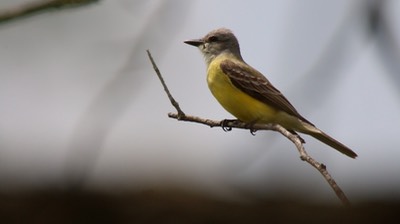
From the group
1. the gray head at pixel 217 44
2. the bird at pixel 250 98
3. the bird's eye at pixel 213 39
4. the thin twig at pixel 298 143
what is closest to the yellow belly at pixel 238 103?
the bird at pixel 250 98

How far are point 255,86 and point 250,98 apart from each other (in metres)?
0.26

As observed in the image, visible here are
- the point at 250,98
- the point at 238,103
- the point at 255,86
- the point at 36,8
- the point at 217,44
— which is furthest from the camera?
the point at 217,44

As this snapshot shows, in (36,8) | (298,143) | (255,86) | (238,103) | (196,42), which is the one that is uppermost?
(196,42)

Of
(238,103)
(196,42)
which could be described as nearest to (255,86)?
(238,103)

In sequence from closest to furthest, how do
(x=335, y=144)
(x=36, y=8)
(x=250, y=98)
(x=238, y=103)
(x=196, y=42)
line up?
(x=36, y=8), (x=335, y=144), (x=238, y=103), (x=250, y=98), (x=196, y=42)

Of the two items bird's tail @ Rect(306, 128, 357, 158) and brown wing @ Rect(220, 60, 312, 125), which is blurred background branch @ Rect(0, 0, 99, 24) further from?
brown wing @ Rect(220, 60, 312, 125)

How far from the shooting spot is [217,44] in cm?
683

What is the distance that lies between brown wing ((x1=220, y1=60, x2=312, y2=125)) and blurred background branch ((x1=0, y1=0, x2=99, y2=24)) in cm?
340

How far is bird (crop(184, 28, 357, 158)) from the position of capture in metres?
5.55

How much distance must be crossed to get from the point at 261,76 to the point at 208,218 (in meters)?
4.73

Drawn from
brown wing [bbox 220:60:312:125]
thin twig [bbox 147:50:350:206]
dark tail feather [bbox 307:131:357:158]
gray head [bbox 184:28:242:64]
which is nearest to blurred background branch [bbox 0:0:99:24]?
thin twig [bbox 147:50:350:206]

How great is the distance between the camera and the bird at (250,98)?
18.2ft

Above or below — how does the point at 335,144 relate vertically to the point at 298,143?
above

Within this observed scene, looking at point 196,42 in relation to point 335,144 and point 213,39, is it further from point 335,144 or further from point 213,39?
point 335,144
